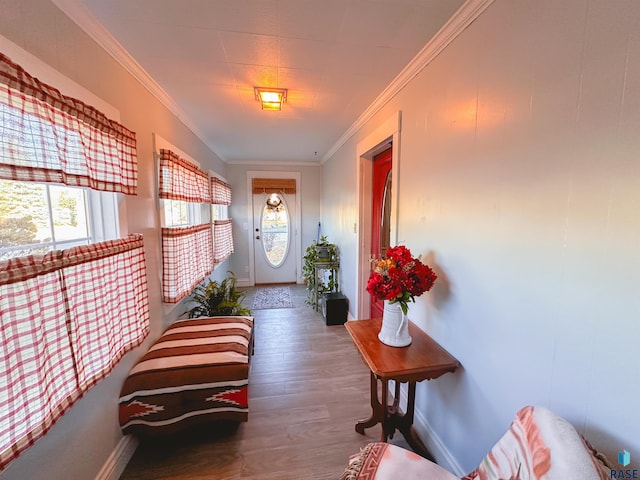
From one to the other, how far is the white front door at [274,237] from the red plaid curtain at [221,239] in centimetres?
84

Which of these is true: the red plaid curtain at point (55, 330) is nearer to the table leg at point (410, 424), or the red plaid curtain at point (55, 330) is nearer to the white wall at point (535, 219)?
the table leg at point (410, 424)

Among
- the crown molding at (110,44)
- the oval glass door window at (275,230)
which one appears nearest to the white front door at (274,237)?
the oval glass door window at (275,230)

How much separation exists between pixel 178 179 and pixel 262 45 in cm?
129

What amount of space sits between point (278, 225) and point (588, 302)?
186 inches

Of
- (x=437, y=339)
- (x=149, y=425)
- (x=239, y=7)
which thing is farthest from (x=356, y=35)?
(x=149, y=425)

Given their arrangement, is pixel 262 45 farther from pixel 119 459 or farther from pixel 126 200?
pixel 119 459

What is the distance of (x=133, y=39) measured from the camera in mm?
1493

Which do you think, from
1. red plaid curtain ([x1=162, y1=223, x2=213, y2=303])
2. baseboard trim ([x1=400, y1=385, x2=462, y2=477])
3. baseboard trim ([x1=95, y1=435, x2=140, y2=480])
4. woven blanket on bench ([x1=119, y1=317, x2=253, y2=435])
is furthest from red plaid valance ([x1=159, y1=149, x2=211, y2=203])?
baseboard trim ([x1=400, y1=385, x2=462, y2=477])

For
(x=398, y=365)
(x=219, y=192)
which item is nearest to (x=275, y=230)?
(x=219, y=192)

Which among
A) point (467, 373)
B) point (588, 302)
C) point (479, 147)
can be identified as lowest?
point (467, 373)

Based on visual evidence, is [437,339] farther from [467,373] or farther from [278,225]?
[278,225]

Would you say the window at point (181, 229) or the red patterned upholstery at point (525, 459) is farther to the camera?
the window at point (181, 229)

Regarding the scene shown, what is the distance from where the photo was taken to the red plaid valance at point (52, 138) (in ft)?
2.91

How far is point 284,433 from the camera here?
1.79m
